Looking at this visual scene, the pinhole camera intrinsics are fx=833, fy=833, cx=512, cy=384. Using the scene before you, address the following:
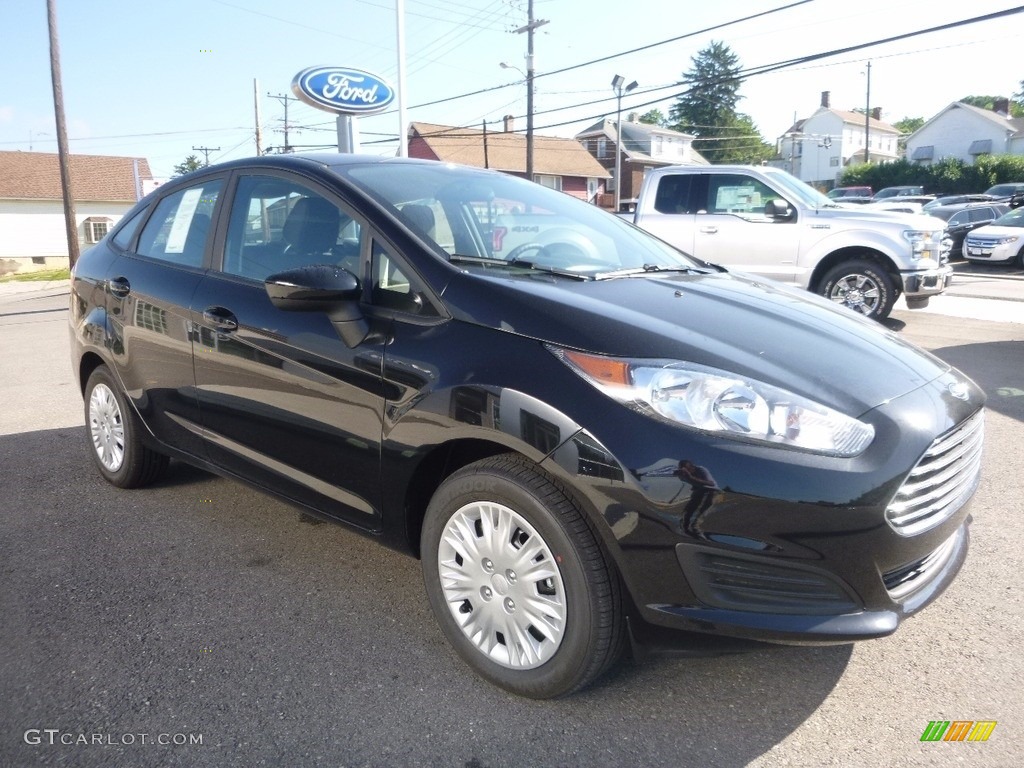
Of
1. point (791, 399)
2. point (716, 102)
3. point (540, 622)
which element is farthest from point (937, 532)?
point (716, 102)

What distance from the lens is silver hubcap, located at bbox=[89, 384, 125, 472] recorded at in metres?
4.36

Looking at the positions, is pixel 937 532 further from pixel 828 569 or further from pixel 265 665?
pixel 265 665

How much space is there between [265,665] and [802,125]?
94.7 meters

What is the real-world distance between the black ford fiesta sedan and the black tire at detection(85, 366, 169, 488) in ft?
2.35

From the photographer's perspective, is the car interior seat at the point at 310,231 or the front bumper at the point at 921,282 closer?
the car interior seat at the point at 310,231

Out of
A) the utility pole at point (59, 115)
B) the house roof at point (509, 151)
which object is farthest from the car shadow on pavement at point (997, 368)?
the house roof at point (509, 151)

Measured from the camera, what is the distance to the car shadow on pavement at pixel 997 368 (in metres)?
6.07

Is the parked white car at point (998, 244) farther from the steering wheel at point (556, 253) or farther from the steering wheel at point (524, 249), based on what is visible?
the steering wheel at point (524, 249)

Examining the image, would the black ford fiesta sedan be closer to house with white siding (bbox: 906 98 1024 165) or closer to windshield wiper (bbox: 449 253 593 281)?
windshield wiper (bbox: 449 253 593 281)

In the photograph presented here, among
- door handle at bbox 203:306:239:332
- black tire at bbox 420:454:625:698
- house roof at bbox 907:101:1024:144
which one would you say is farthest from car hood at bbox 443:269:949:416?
house roof at bbox 907:101:1024:144

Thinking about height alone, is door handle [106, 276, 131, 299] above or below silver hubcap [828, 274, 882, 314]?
above

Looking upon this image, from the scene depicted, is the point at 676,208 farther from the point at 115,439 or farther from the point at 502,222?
the point at 115,439

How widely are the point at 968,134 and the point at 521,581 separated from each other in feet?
251

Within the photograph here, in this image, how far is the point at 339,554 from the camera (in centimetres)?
366
